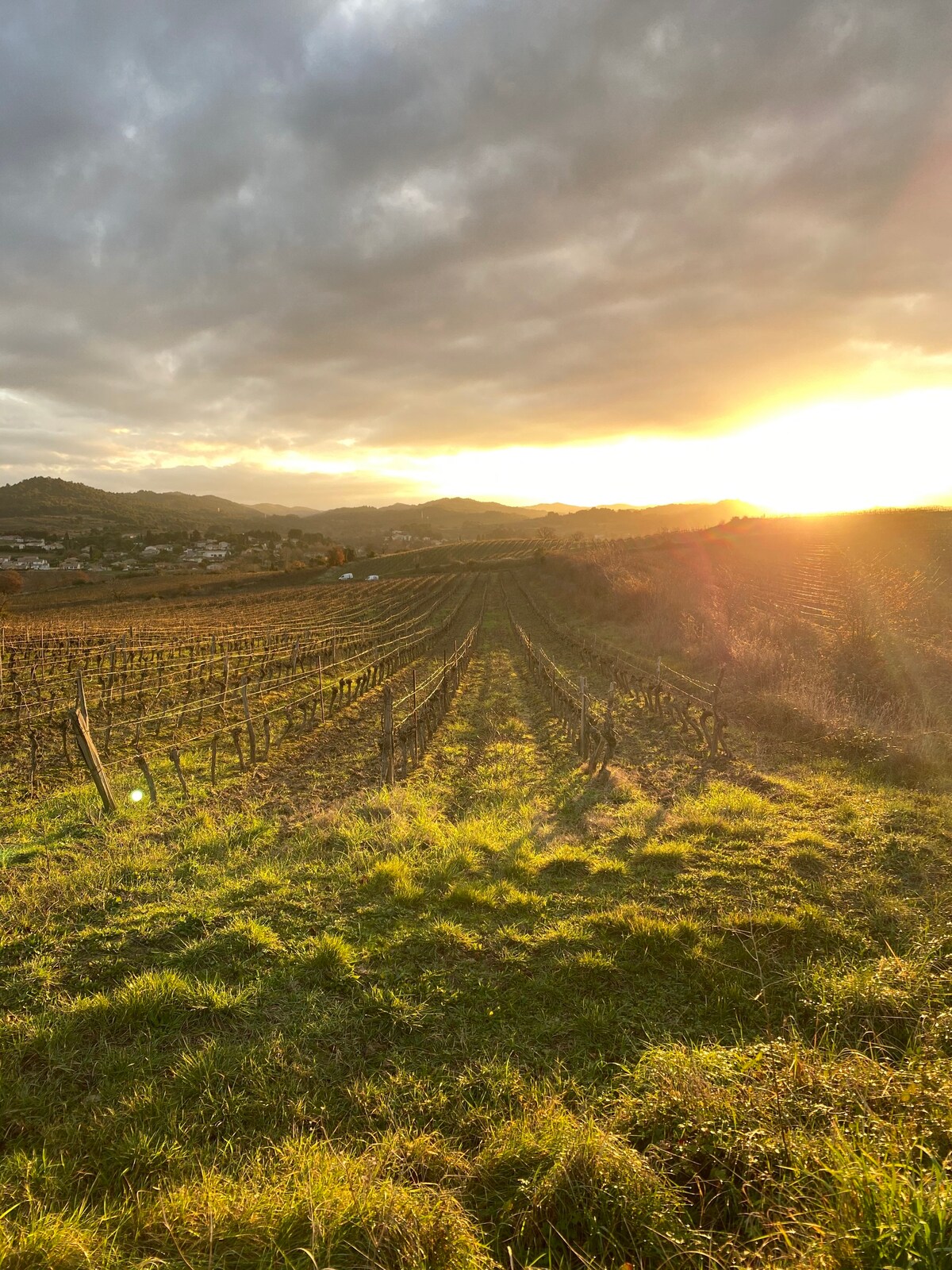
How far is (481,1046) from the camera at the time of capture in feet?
13.9

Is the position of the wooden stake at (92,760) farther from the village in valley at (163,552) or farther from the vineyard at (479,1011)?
the village in valley at (163,552)

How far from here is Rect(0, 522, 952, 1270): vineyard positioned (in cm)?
280

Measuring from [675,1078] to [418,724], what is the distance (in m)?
9.98

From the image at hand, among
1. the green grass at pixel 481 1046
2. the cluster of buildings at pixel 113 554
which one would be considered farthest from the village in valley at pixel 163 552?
the green grass at pixel 481 1046

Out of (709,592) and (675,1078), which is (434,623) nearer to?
(709,592)

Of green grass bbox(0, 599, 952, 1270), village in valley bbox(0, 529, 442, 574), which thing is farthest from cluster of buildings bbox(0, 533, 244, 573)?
green grass bbox(0, 599, 952, 1270)

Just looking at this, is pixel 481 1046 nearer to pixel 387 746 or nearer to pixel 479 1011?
pixel 479 1011

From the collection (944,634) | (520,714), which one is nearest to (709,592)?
(944,634)

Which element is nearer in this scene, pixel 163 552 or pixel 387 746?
pixel 387 746

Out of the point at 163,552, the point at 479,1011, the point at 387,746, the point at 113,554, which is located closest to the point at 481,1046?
the point at 479,1011

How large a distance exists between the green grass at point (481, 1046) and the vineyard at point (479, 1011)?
25 millimetres

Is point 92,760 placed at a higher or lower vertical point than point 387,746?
higher

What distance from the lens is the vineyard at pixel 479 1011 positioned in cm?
280

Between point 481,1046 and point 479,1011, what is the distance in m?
0.37
